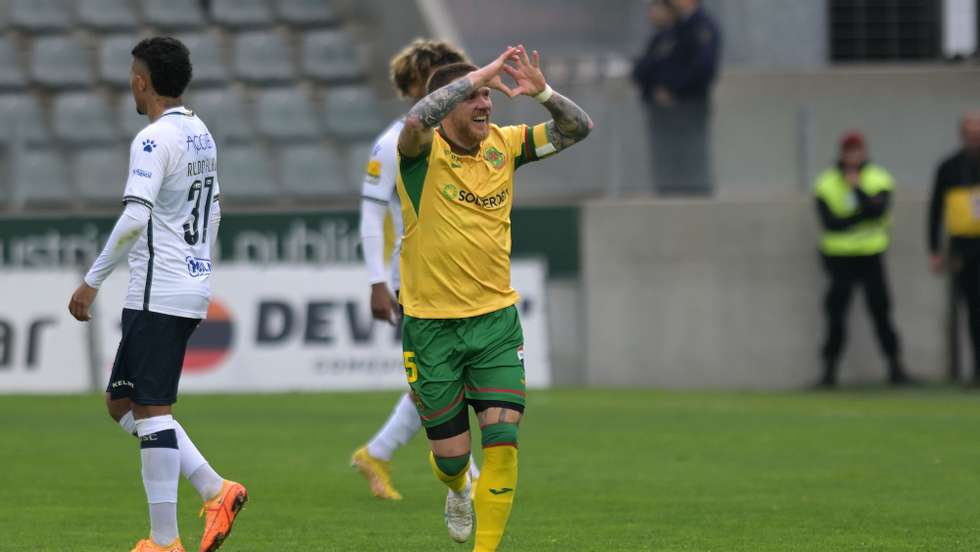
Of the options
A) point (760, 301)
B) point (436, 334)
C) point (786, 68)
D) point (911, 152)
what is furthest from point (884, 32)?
point (436, 334)

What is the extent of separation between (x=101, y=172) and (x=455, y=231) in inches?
498

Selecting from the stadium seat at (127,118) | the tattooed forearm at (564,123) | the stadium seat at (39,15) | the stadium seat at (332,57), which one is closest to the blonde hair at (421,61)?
the tattooed forearm at (564,123)

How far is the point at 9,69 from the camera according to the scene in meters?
20.8

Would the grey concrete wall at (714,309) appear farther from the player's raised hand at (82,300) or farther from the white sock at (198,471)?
the player's raised hand at (82,300)

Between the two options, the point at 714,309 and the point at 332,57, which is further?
the point at 332,57

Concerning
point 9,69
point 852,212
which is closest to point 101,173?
point 9,69

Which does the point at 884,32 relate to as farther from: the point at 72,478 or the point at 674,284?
the point at 72,478

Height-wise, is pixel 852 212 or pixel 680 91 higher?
pixel 680 91

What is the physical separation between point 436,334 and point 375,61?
14431mm

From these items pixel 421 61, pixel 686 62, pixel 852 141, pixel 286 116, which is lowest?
pixel 852 141

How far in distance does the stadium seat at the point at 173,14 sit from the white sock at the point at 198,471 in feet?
48.1

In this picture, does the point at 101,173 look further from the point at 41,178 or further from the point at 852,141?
the point at 852,141

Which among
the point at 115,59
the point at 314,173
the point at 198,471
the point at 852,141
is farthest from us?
the point at 115,59

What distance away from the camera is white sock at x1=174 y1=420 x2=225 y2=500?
749 cm
